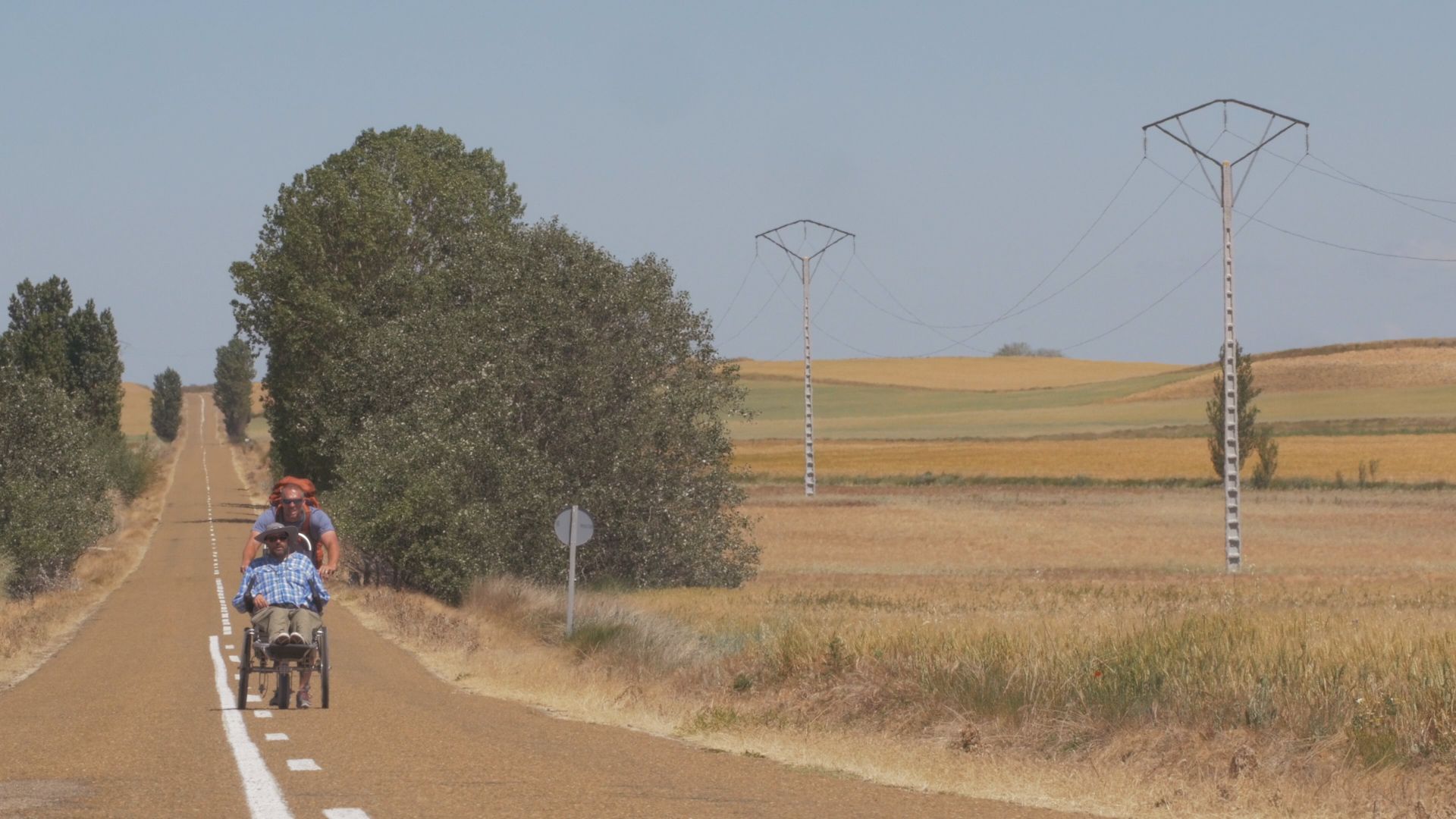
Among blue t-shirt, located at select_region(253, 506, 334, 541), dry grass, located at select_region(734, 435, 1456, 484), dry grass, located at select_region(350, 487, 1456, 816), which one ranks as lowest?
dry grass, located at select_region(350, 487, 1456, 816)

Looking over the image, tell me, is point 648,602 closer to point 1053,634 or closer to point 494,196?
point 1053,634

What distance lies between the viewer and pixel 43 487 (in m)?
53.1

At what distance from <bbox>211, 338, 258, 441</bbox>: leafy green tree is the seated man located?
16376 centimetres

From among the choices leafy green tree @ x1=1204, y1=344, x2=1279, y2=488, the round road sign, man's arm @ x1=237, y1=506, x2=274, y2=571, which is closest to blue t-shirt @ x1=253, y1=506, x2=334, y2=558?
man's arm @ x1=237, y1=506, x2=274, y2=571

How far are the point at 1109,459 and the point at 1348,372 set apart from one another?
49.1 meters

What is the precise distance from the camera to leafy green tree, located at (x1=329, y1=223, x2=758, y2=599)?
40344 millimetres

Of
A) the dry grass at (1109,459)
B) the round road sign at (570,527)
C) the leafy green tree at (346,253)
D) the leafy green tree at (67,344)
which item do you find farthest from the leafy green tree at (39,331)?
the round road sign at (570,527)

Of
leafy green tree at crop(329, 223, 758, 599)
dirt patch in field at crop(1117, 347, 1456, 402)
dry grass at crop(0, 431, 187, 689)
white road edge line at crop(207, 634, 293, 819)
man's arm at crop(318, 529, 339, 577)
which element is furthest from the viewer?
dirt patch in field at crop(1117, 347, 1456, 402)

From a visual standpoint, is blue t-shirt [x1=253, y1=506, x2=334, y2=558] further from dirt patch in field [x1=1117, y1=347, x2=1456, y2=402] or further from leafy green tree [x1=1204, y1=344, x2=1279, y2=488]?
dirt patch in field [x1=1117, y1=347, x2=1456, y2=402]

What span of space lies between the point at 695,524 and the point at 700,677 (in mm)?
23553

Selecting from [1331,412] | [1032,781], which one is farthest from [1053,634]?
[1331,412]

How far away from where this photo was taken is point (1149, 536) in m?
58.9

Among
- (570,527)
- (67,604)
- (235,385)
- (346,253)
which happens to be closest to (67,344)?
(346,253)

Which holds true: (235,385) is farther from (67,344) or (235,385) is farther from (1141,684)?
(1141,684)
